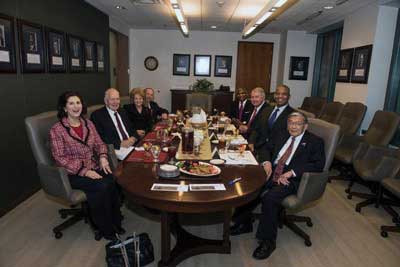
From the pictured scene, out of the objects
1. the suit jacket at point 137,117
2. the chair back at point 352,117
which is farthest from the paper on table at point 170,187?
the chair back at point 352,117

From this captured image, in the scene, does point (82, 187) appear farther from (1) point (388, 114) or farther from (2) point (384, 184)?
(1) point (388, 114)

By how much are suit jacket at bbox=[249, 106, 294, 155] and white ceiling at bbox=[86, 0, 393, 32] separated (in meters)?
2.11

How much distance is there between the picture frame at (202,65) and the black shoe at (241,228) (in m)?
6.17

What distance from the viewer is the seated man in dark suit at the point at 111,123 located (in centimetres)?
315

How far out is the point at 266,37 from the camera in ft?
26.9

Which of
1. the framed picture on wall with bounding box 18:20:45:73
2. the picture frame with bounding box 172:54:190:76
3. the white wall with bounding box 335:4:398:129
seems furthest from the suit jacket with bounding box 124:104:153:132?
the picture frame with bounding box 172:54:190:76

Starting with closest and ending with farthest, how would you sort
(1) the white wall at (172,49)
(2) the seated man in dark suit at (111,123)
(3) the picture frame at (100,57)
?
(2) the seated man in dark suit at (111,123) → (3) the picture frame at (100,57) → (1) the white wall at (172,49)

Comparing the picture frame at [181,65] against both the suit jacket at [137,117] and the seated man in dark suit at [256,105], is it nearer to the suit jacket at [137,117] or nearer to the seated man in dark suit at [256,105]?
the suit jacket at [137,117]

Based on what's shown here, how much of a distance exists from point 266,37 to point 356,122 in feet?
15.1

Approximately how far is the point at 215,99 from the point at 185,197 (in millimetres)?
6324

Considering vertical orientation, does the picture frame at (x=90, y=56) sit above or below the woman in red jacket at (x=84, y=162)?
above

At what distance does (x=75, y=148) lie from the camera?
101 inches

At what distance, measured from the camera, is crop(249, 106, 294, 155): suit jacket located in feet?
11.4

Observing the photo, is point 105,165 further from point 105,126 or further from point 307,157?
point 307,157
